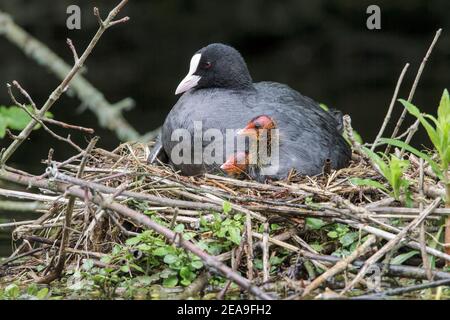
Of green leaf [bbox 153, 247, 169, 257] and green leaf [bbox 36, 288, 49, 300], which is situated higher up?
green leaf [bbox 153, 247, 169, 257]

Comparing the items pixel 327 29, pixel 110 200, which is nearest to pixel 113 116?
pixel 110 200

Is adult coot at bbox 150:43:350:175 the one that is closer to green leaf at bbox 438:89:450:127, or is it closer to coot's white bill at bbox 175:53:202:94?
coot's white bill at bbox 175:53:202:94

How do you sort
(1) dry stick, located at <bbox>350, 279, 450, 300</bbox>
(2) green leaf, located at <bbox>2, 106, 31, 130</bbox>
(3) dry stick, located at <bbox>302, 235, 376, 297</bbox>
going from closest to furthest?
(1) dry stick, located at <bbox>350, 279, 450, 300</bbox>, (3) dry stick, located at <bbox>302, 235, 376, 297</bbox>, (2) green leaf, located at <bbox>2, 106, 31, 130</bbox>

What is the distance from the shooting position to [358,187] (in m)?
5.08

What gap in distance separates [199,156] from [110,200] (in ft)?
4.45

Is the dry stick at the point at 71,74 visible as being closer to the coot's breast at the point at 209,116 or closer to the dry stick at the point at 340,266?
the coot's breast at the point at 209,116

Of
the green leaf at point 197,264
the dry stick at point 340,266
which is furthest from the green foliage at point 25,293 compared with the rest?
the dry stick at point 340,266

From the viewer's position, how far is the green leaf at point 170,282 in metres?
4.51

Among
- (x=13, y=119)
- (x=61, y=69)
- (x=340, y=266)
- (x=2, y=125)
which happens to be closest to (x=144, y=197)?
(x=340, y=266)

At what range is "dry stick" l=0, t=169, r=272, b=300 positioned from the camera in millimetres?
3908

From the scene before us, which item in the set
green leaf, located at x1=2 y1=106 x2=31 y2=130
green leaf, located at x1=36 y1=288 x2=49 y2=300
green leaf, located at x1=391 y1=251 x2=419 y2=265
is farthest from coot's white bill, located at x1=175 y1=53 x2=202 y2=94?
green leaf, located at x1=391 y1=251 x2=419 y2=265

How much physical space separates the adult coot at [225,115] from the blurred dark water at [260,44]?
530 centimetres

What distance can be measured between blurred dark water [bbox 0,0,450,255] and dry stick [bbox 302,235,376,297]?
22.8ft

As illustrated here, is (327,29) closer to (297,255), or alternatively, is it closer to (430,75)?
(430,75)
